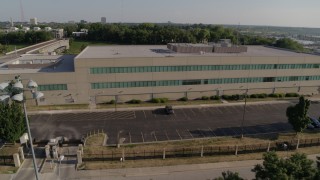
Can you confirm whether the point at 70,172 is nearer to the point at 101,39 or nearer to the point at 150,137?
the point at 150,137

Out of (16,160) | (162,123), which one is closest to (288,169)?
(162,123)

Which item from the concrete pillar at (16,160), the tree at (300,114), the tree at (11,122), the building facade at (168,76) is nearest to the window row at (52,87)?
the building facade at (168,76)

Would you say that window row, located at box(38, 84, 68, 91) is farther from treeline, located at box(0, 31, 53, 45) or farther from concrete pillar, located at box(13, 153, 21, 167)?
treeline, located at box(0, 31, 53, 45)

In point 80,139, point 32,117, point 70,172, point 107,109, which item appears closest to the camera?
point 70,172

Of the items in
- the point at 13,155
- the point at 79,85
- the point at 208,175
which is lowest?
the point at 208,175

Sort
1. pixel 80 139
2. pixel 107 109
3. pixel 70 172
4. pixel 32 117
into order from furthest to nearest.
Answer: pixel 107 109
pixel 32 117
pixel 80 139
pixel 70 172

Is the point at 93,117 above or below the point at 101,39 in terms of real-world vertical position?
below

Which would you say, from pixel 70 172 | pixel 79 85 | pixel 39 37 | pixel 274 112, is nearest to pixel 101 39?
pixel 39 37
